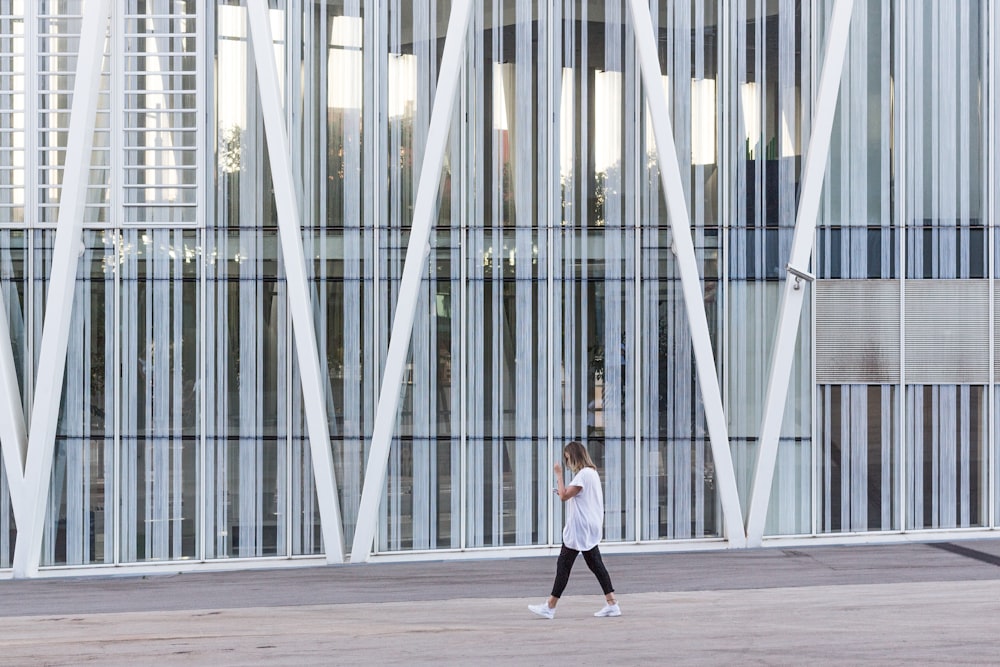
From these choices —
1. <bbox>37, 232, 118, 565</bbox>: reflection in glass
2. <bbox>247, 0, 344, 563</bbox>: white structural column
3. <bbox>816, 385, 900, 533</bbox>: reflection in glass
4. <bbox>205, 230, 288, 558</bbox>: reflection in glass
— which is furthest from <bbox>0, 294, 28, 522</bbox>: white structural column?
<bbox>816, 385, 900, 533</bbox>: reflection in glass

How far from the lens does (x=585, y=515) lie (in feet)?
30.2

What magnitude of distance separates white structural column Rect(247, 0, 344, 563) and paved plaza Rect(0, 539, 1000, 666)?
97 centimetres

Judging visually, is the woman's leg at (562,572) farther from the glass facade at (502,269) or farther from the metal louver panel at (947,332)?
the metal louver panel at (947,332)

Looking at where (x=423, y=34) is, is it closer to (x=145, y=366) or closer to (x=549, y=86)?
(x=549, y=86)

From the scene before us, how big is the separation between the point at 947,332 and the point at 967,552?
2856 millimetres

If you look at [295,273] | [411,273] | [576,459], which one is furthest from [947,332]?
[295,273]

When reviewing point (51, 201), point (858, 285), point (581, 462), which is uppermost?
point (51, 201)

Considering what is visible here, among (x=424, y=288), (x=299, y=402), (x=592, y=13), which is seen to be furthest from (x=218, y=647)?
(x=592, y=13)

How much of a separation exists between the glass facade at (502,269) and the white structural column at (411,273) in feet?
0.97

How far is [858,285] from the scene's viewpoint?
1348 centimetres

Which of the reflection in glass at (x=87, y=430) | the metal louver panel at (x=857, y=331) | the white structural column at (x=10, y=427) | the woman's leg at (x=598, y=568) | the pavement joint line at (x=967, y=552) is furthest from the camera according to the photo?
the metal louver panel at (x=857, y=331)

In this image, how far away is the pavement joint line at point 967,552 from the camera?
12.1 metres

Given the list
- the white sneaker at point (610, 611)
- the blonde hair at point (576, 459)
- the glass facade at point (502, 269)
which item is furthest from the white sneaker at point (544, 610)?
the glass facade at point (502, 269)

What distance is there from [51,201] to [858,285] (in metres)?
10.3
